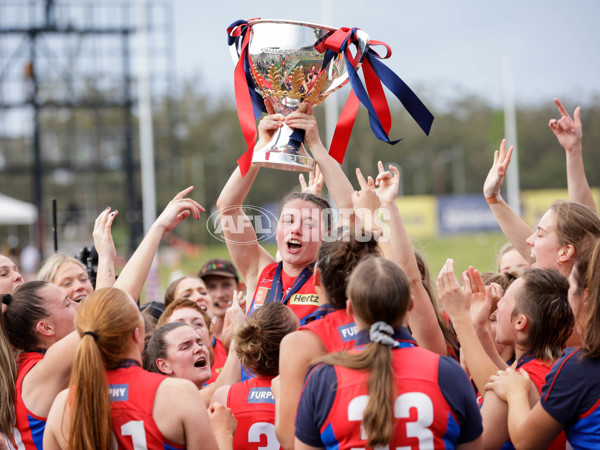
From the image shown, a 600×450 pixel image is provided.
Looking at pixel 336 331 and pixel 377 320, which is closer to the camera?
pixel 377 320

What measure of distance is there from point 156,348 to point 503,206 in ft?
7.02

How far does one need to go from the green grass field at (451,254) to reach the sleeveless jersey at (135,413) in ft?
51.2

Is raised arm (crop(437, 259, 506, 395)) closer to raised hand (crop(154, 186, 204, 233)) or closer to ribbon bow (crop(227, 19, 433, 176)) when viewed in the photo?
ribbon bow (crop(227, 19, 433, 176))

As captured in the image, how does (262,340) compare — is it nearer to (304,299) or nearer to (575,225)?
(304,299)

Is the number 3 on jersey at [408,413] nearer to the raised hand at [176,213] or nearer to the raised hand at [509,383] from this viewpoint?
the raised hand at [509,383]

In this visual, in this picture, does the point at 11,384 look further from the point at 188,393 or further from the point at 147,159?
the point at 147,159

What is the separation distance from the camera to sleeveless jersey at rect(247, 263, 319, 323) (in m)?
3.28

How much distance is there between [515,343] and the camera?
9.32ft

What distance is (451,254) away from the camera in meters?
29.3

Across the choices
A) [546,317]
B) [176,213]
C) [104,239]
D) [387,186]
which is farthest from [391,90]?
[104,239]

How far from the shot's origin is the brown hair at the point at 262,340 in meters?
2.85

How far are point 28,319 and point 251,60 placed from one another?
1.64m

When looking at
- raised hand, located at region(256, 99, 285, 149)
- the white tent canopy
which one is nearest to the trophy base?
raised hand, located at region(256, 99, 285, 149)

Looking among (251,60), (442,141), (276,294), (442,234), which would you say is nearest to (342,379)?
(276,294)
